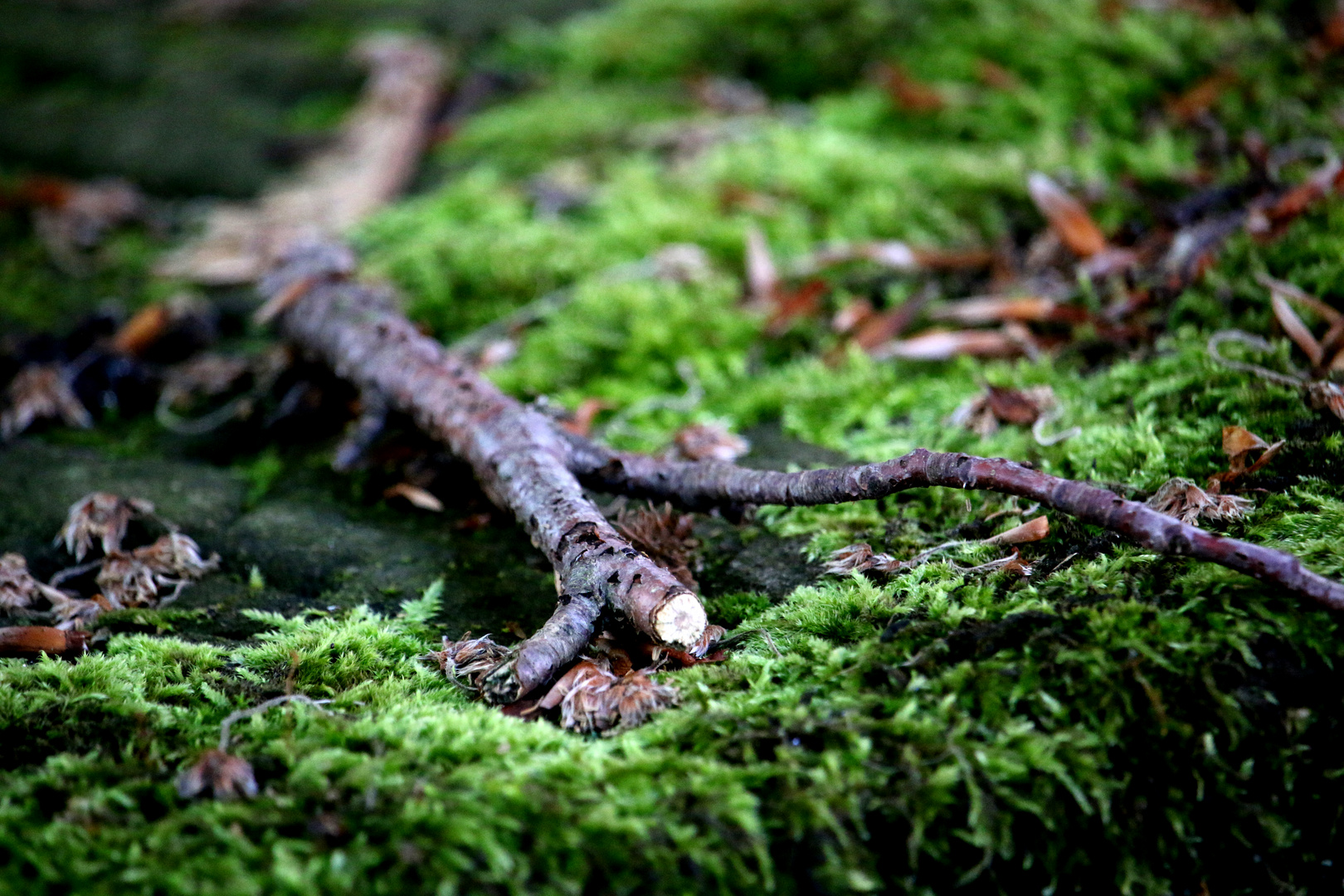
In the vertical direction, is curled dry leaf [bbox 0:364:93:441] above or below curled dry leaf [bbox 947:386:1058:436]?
below

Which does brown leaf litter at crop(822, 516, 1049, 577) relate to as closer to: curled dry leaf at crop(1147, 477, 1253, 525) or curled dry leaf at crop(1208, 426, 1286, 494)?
curled dry leaf at crop(1147, 477, 1253, 525)

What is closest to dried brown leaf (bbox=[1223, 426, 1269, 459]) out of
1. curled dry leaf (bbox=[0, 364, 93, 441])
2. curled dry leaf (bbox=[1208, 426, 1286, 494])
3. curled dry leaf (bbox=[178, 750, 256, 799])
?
Answer: curled dry leaf (bbox=[1208, 426, 1286, 494])

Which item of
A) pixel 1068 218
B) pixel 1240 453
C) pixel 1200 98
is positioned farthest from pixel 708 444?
pixel 1200 98

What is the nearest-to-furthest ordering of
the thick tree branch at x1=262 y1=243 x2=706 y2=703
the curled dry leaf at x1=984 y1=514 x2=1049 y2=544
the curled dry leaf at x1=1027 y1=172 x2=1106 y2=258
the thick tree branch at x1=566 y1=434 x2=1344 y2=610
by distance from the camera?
the thick tree branch at x1=566 y1=434 x2=1344 y2=610 < the thick tree branch at x1=262 y1=243 x2=706 y2=703 < the curled dry leaf at x1=984 y1=514 x2=1049 y2=544 < the curled dry leaf at x1=1027 y1=172 x2=1106 y2=258

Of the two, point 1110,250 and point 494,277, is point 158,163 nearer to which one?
point 494,277

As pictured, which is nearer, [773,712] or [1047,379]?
[773,712]

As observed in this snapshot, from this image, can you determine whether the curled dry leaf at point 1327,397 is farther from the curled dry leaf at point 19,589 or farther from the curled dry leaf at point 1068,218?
the curled dry leaf at point 19,589

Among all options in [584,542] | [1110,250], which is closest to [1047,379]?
[1110,250]
